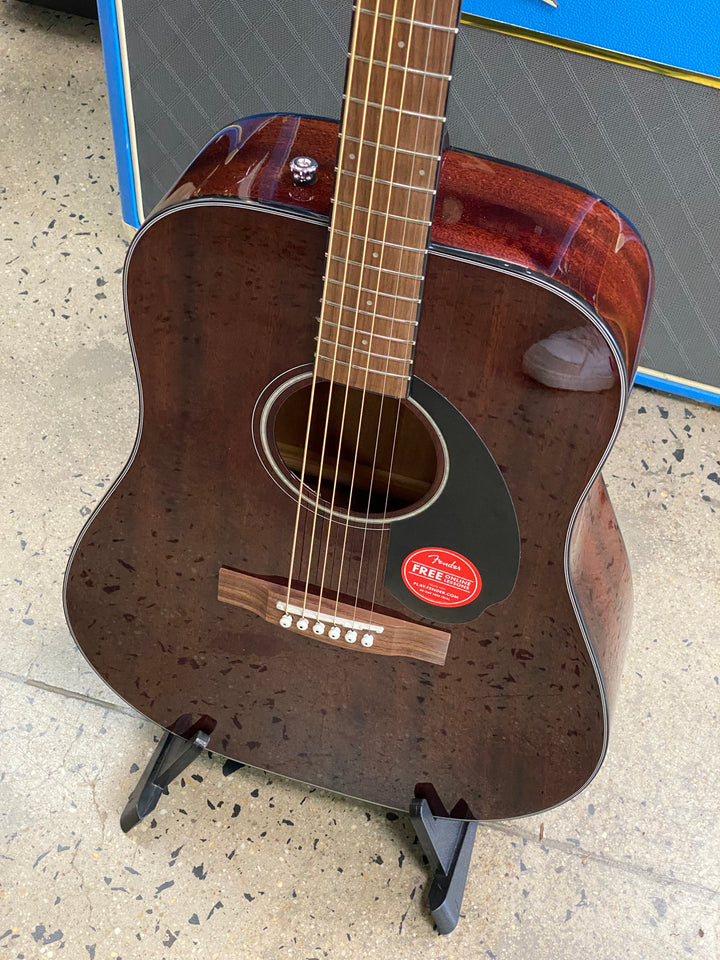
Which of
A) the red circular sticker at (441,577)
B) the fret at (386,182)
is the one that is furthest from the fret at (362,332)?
the red circular sticker at (441,577)

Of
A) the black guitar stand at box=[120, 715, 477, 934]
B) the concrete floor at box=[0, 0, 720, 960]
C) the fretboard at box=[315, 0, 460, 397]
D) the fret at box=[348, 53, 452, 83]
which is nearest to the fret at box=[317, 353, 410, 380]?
the fretboard at box=[315, 0, 460, 397]

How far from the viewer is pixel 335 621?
1005 mm

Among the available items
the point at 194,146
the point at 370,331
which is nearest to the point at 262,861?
the point at 370,331

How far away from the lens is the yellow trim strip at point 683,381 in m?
1.66

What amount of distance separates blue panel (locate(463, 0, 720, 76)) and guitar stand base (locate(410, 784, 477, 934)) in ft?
3.27

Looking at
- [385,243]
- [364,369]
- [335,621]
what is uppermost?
[385,243]

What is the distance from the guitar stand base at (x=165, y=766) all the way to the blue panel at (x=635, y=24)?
3.33 ft

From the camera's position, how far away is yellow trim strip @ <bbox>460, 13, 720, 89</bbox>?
1.27 meters

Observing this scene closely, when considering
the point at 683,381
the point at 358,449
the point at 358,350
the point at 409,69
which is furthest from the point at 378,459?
the point at 683,381

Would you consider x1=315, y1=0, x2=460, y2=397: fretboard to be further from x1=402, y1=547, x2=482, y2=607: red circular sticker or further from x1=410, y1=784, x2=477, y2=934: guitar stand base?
x1=410, y1=784, x2=477, y2=934: guitar stand base

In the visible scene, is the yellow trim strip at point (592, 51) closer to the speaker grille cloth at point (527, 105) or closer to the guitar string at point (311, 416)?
the speaker grille cloth at point (527, 105)

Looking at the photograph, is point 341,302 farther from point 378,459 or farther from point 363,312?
point 378,459

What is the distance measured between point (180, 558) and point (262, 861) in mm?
439

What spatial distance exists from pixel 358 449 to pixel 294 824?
585 millimetres
